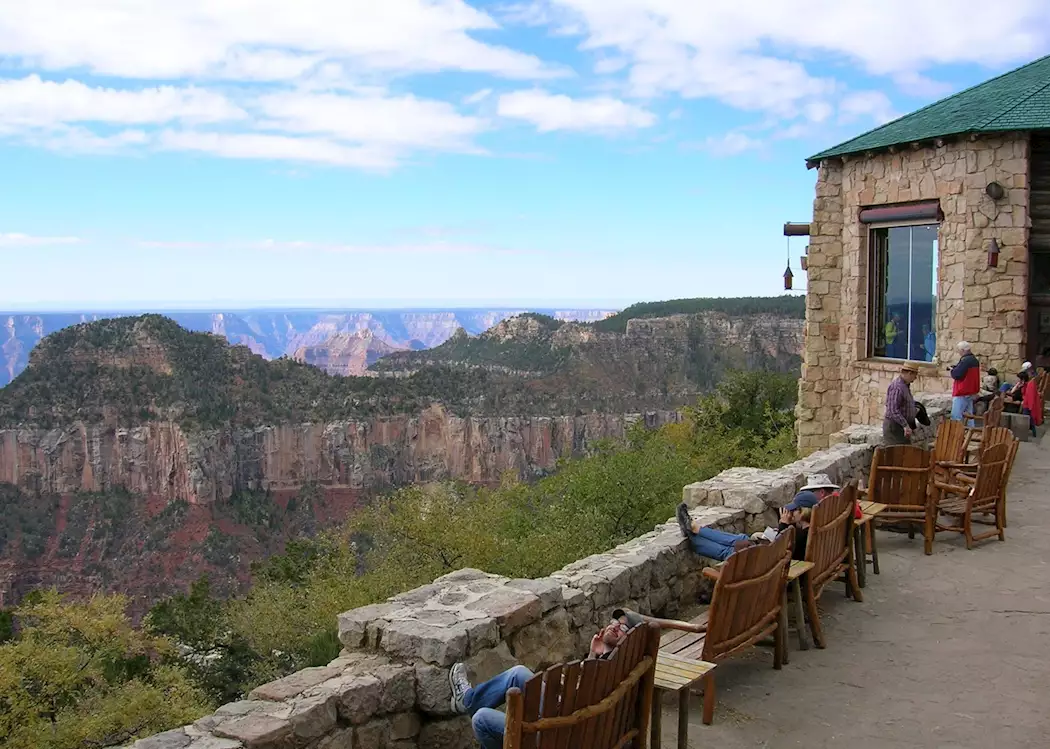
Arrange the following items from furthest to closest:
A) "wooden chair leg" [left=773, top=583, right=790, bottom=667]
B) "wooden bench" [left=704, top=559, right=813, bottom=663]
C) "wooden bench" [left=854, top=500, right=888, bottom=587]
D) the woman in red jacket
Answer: the woman in red jacket → "wooden bench" [left=854, top=500, right=888, bottom=587] → "wooden bench" [left=704, top=559, right=813, bottom=663] → "wooden chair leg" [left=773, top=583, right=790, bottom=667]

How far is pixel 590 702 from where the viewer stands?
3.71 metres

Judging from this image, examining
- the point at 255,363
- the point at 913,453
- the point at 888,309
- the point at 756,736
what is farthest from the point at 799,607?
the point at 255,363

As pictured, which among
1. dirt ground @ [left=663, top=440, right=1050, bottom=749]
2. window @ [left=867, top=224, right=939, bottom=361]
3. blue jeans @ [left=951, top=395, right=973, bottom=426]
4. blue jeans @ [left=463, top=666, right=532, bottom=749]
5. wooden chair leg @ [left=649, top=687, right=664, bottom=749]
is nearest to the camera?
blue jeans @ [left=463, top=666, right=532, bottom=749]

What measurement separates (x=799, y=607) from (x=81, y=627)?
80.9 ft

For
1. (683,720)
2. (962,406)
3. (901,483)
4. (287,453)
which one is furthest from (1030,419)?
(287,453)

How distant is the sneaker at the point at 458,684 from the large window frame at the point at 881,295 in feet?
44.8

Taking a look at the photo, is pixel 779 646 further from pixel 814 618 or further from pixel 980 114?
pixel 980 114

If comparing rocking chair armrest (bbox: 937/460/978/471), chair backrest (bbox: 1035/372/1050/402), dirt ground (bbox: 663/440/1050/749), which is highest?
chair backrest (bbox: 1035/372/1050/402)

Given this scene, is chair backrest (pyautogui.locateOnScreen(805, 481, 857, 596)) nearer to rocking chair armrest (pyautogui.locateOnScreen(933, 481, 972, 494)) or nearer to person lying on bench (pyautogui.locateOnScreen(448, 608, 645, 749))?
rocking chair armrest (pyautogui.locateOnScreen(933, 481, 972, 494))

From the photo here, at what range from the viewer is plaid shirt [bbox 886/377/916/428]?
10.1 metres

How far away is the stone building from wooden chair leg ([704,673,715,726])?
38.9ft

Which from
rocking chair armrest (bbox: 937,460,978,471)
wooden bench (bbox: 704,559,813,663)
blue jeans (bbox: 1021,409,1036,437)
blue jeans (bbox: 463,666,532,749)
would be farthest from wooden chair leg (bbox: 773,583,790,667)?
blue jeans (bbox: 1021,409,1036,437)

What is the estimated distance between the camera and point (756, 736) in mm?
4934

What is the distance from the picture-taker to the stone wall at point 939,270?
1463 cm
